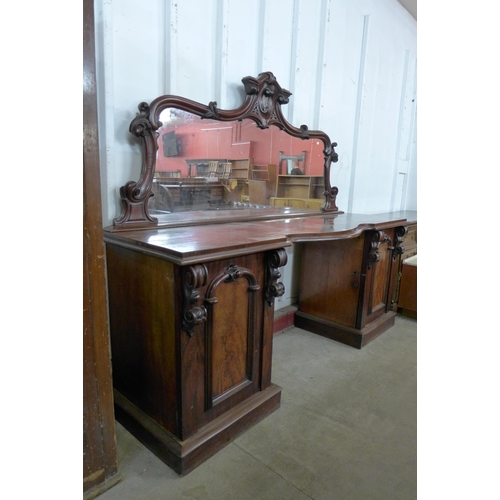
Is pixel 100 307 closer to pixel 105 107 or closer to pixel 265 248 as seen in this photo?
pixel 265 248

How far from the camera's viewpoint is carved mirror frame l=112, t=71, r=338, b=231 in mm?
1869

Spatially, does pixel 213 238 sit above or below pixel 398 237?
above

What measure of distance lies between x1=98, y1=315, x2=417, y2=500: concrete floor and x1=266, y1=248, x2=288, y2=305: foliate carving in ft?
2.27

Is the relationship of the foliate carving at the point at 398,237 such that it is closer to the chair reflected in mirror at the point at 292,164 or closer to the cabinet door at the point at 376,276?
the cabinet door at the point at 376,276

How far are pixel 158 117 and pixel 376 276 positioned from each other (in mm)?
2001

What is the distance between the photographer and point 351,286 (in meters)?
2.81

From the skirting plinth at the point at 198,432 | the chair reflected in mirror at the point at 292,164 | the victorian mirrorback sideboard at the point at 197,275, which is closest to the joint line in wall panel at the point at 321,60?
the chair reflected in mirror at the point at 292,164

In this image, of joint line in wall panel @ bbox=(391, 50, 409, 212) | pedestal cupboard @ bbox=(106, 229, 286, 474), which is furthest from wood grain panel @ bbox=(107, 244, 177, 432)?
joint line in wall panel @ bbox=(391, 50, 409, 212)

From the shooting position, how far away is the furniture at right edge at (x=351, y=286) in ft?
9.05

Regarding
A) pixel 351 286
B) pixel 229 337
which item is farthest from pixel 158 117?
pixel 351 286

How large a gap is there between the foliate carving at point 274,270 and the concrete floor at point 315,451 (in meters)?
0.69

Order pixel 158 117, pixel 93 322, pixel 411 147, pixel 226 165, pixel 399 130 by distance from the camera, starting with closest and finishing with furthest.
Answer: pixel 93 322 < pixel 158 117 < pixel 226 165 < pixel 399 130 < pixel 411 147

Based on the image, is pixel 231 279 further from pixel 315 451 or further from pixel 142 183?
pixel 315 451

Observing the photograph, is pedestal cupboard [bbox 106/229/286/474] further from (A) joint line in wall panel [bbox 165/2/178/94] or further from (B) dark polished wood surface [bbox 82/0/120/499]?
(A) joint line in wall panel [bbox 165/2/178/94]
